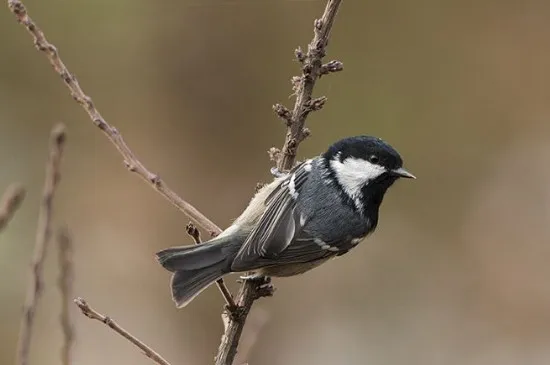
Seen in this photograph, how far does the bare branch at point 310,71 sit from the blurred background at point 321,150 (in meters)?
2.20

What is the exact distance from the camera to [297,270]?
5.68ft

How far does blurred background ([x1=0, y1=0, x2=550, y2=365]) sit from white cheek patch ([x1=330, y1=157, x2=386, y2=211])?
203cm

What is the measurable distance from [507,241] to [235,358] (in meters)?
3.16

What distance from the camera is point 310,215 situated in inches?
67.9

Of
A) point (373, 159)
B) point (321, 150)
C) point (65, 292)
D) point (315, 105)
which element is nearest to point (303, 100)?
point (315, 105)

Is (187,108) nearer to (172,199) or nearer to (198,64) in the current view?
(198,64)

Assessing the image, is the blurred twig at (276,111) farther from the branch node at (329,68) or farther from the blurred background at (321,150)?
the blurred background at (321,150)

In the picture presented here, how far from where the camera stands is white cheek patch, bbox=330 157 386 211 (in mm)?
1754

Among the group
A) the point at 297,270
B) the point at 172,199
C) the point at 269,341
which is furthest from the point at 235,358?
the point at 269,341

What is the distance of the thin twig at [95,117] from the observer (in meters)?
1.19

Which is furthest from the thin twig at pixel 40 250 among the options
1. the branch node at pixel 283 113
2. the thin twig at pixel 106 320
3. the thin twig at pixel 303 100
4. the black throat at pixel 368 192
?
the black throat at pixel 368 192

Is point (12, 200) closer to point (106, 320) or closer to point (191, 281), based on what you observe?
point (106, 320)

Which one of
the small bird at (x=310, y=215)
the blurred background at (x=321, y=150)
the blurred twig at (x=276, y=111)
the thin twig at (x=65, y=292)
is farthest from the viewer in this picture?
the blurred background at (x=321, y=150)

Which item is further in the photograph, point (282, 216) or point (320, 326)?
point (320, 326)
